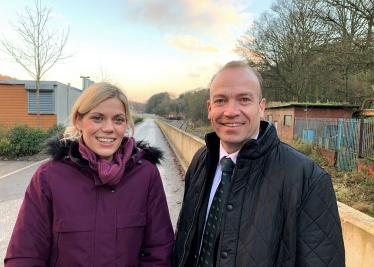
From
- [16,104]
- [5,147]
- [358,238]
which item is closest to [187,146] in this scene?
[5,147]

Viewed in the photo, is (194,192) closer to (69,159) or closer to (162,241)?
(162,241)

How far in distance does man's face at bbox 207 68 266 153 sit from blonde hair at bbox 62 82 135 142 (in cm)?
65

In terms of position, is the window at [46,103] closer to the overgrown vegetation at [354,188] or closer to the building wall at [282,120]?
the building wall at [282,120]

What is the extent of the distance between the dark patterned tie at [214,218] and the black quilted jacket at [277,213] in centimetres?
6

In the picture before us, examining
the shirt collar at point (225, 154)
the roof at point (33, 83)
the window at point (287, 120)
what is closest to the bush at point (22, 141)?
the roof at point (33, 83)

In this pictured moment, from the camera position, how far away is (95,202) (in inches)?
67.4

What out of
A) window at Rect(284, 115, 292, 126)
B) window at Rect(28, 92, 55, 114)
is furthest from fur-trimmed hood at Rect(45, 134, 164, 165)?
window at Rect(28, 92, 55, 114)

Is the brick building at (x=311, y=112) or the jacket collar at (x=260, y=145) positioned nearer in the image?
the jacket collar at (x=260, y=145)

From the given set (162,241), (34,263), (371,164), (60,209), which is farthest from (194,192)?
(371,164)

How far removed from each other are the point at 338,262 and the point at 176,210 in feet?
16.1

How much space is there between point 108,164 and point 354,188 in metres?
7.93

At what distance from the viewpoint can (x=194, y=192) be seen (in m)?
1.96

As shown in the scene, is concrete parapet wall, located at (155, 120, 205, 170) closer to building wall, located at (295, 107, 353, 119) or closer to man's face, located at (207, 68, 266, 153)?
man's face, located at (207, 68, 266, 153)

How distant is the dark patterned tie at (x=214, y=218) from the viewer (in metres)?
1.66
